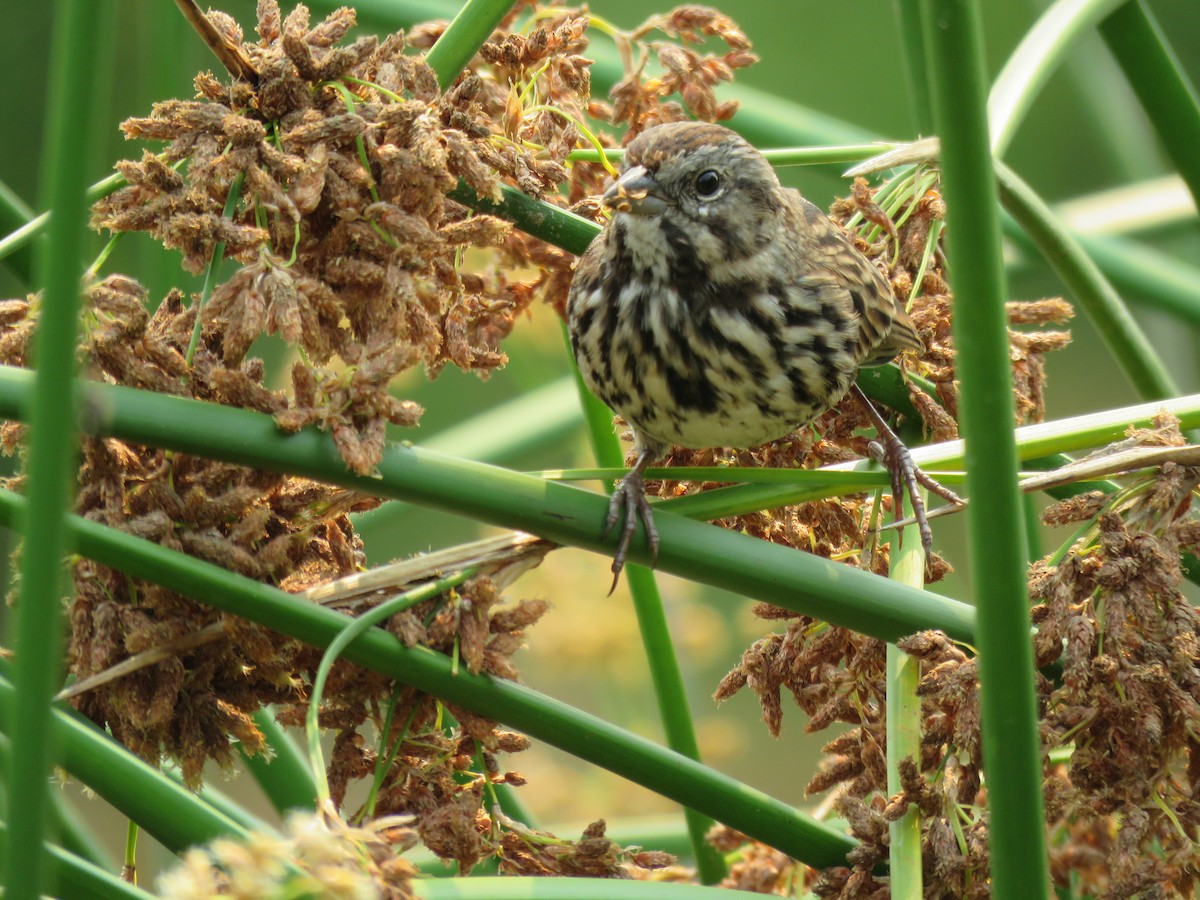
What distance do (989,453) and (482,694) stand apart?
18.5 inches

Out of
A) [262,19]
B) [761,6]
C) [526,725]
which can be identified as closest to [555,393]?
[262,19]

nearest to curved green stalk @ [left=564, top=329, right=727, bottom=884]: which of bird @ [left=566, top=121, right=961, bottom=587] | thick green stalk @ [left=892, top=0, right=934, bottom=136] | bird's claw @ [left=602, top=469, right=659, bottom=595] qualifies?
bird @ [left=566, top=121, right=961, bottom=587]

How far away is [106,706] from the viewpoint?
108cm

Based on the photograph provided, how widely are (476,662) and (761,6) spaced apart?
507 centimetres

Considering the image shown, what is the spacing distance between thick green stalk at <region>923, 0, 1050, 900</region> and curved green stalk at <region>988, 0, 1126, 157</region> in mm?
743

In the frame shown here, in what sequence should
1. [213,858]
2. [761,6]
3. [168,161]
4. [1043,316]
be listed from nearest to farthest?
1. [213,858]
2. [168,161]
3. [1043,316]
4. [761,6]

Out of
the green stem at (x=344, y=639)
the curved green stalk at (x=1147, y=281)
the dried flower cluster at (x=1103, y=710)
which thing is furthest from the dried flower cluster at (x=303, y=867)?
the curved green stalk at (x=1147, y=281)

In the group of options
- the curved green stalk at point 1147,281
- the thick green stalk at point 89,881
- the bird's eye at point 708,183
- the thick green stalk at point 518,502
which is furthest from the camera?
the curved green stalk at point 1147,281

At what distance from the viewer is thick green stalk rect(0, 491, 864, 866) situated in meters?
0.99

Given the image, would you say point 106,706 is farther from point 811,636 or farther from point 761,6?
point 761,6

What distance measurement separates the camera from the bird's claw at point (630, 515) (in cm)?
111

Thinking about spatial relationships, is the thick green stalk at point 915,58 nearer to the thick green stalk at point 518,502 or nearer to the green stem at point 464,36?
the green stem at point 464,36

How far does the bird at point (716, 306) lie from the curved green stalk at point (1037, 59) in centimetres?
20

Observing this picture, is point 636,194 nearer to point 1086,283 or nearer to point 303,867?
point 1086,283
